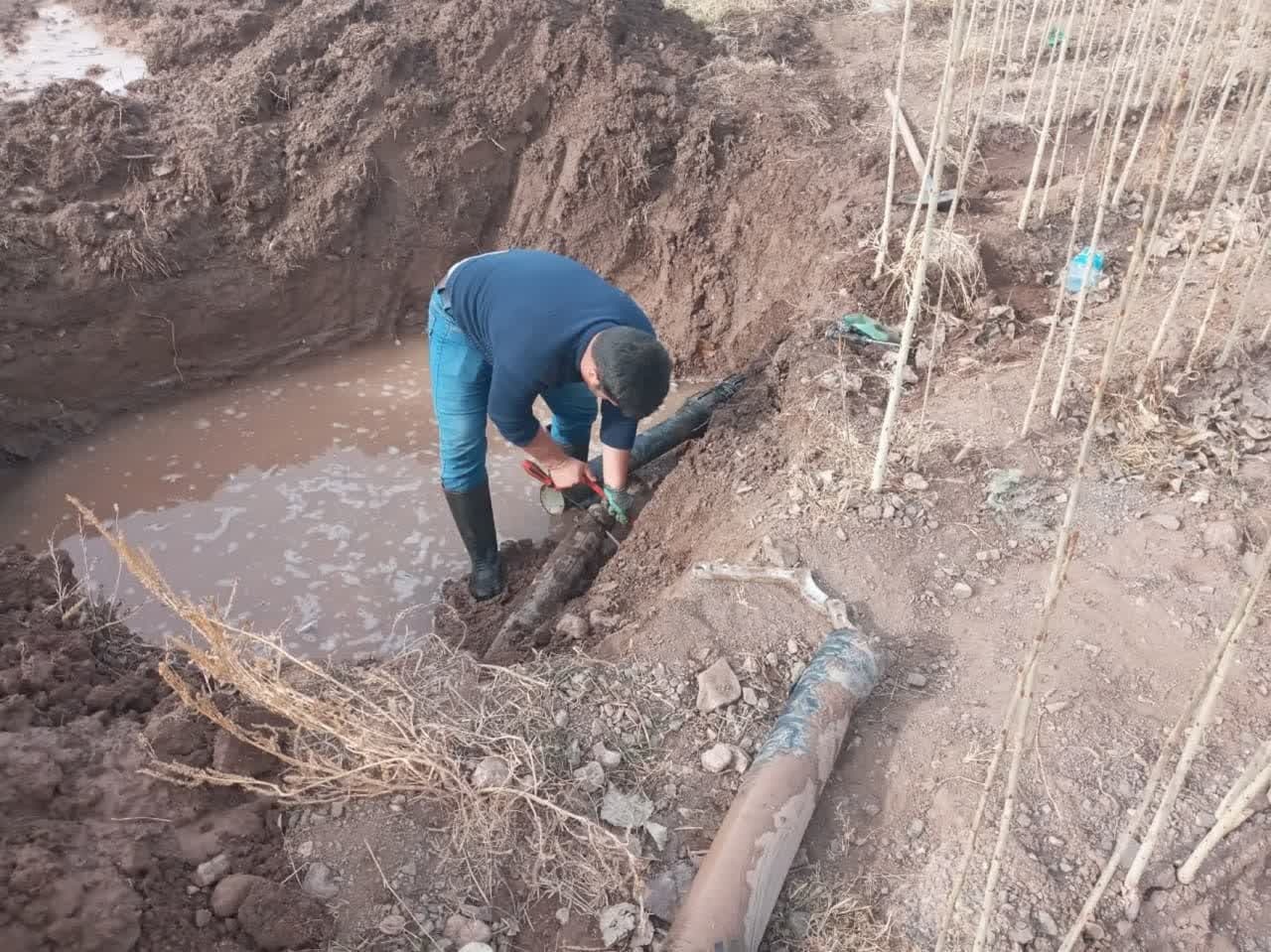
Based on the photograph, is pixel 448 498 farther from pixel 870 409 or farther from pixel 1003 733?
pixel 1003 733

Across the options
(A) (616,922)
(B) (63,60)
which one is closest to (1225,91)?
(A) (616,922)

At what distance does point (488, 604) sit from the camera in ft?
11.7

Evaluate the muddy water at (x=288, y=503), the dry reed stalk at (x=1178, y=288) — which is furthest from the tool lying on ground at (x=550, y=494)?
the dry reed stalk at (x=1178, y=288)

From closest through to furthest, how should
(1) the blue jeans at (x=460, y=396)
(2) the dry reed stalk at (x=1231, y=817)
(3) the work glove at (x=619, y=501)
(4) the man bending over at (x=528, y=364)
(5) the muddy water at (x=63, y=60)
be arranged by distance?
(2) the dry reed stalk at (x=1231, y=817) → (4) the man bending over at (x=528, y=364) → (1) the blue jeans at (x=460, y=396) → (3) the work glove at (x=619, y=501) → (5) the muddy water at (x=63, y=60)

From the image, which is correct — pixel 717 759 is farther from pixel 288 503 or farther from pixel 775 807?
pixel 288 503

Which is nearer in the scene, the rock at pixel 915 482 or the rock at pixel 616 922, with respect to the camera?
the rock at pixel 616 922

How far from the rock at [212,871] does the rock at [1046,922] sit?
178 centimetres

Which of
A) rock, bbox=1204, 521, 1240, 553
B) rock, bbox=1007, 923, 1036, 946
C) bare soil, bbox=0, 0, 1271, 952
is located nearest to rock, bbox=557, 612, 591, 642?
bare soil, bbox=0, 0, 1271, 952

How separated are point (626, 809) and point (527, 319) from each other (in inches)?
60.4

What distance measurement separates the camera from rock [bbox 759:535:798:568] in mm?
2686

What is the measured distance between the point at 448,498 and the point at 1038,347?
2660 millimetres

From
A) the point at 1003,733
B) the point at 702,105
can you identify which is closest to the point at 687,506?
the point at 1003,733

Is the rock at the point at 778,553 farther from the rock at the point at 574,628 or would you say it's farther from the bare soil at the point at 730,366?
the rock at the point at 574,628

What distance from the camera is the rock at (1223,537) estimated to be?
262 centimetres
